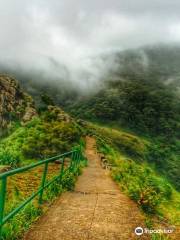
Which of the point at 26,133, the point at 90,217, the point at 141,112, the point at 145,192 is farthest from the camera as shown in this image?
the point at 141,112

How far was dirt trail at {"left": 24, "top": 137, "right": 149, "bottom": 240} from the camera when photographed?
7.43 metres

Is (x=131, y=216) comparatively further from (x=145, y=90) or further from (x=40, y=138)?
(x=145, y=90)

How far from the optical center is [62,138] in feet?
69.4

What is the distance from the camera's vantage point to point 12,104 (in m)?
27.5

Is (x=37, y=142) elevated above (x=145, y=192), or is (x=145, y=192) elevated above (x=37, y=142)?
(x=37, y=142)

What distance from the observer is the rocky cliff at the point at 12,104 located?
80.9ft

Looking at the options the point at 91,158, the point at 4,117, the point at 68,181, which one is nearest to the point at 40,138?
the point at 91,158

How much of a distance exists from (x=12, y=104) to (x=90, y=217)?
19.9m

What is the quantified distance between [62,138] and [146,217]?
12.2 m

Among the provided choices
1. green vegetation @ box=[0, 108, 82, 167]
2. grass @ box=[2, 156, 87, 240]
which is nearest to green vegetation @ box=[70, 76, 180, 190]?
green vegetation @ box=[0, 108, 82, 167]

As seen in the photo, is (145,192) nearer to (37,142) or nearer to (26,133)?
(37,142)

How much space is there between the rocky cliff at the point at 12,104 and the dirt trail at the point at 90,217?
501 inches

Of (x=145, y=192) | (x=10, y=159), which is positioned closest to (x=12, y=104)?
(x=10, y=159)

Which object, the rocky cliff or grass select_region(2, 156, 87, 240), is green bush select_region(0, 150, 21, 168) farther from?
the rocky cliff
